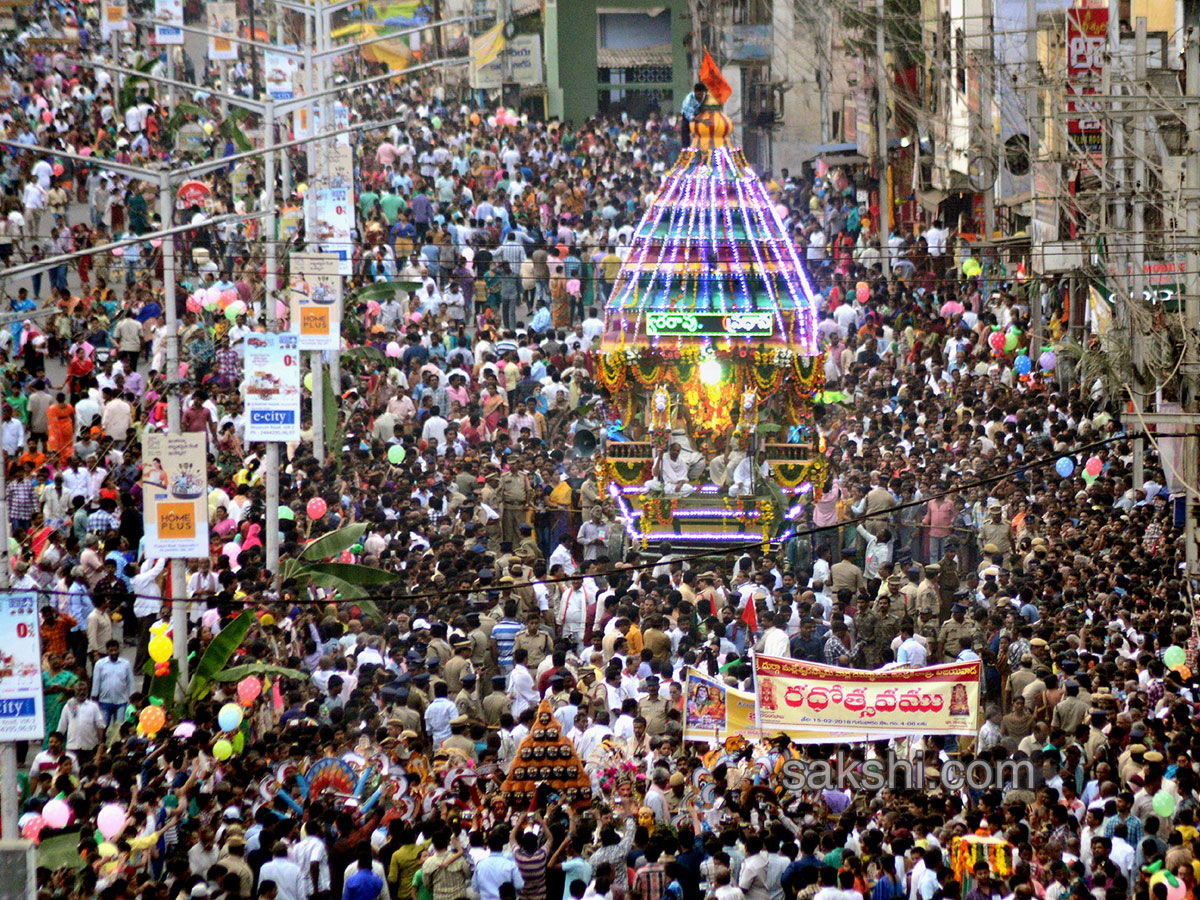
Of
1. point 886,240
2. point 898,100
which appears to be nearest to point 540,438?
point 886,240

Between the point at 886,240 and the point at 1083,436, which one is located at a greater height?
the point at 886,240

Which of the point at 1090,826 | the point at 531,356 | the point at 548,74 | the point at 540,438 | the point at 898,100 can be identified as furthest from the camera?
the point at 548,74

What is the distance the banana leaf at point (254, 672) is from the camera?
53.0 feet

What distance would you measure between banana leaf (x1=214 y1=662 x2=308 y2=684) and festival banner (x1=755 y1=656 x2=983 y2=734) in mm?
3970

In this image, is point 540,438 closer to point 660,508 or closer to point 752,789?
point 660,508

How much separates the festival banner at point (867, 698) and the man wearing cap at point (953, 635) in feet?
8.48

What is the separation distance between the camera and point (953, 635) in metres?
17.1

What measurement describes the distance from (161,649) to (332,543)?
2782 mm

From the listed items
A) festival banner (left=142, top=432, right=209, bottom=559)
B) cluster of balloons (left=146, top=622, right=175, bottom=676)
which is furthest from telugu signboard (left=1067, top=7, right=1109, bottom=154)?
cluster of balloons (left=146, top=622, right=175, bottom=676)

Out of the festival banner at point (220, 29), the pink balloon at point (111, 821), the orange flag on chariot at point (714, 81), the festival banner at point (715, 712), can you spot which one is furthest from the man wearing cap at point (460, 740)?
the festival banner at point (220, 29)

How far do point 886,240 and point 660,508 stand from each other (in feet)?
54.1

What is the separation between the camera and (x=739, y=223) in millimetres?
24750

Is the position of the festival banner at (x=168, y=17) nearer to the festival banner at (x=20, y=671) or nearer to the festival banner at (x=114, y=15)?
the festival banner at (x=114, y=15)

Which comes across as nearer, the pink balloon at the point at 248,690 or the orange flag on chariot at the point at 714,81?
the pink balloon at the point at 248,690
